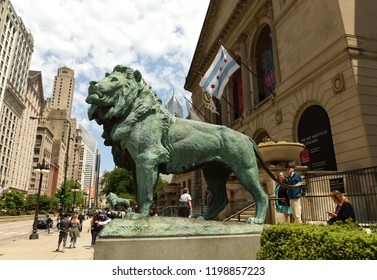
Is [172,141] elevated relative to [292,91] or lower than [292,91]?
lower

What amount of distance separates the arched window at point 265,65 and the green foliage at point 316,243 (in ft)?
76.6

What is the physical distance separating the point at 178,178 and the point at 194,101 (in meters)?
14.4

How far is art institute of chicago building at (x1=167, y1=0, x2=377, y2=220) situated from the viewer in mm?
15539

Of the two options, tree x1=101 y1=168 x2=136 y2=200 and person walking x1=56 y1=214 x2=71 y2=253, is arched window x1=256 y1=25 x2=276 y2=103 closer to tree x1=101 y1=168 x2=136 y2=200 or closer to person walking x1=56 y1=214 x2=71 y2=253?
person walking x1=56 y1=214 x2=71 y2=253

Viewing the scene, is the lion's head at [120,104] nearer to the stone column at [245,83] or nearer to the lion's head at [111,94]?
the lion's head at [111,94]

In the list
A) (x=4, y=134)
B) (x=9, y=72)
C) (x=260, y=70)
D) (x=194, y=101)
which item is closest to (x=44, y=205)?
(x=4, y=134)

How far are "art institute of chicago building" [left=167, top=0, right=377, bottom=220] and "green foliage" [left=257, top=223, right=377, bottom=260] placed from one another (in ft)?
42.3

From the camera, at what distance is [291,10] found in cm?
2214

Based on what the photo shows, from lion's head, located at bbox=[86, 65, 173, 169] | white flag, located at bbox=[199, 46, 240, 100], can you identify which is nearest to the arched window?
white flag, located at bbox=[199, 46, 240, 100]

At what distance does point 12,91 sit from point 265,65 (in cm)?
7779

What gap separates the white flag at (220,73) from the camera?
2362 centimetres

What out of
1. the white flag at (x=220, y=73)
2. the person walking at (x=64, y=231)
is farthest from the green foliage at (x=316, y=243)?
the white flag at (x=220, y=73)
